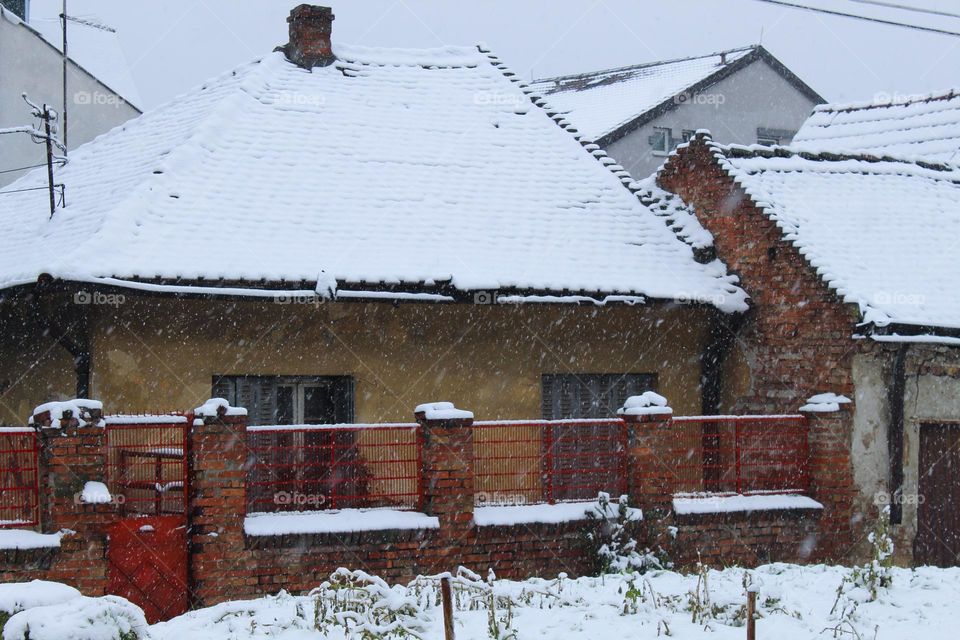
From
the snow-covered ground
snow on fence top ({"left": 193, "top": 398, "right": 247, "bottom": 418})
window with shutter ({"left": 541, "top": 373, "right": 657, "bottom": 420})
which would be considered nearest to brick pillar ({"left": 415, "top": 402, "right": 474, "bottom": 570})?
the snow-covered ground

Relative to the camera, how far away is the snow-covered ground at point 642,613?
7.02 meters

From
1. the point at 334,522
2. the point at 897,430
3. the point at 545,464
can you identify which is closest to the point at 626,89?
the point at 897,430

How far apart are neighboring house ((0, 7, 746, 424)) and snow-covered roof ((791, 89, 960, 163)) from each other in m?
5.42

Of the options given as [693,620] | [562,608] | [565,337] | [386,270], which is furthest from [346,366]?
[693,620]

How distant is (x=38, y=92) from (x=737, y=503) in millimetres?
16219

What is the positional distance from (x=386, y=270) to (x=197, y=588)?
3847 mm

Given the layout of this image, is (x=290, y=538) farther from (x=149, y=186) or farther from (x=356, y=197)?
(x=356, y=197)

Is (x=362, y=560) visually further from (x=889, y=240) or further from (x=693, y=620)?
(x=889, y=240)

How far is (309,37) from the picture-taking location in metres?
15.3

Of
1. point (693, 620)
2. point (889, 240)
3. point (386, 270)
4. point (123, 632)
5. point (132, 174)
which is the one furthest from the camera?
point (889, 240)

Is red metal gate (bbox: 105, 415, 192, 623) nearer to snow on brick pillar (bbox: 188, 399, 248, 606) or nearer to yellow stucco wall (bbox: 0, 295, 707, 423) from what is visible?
snow on brick pillar (bbox: 188, 399, 248, 606)

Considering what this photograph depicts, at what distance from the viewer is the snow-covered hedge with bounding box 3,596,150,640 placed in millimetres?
5406

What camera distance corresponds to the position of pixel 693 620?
730 cm

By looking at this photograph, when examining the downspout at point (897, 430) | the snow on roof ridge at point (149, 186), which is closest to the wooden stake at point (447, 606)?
the snow on roof ridge at point (149, 186)
